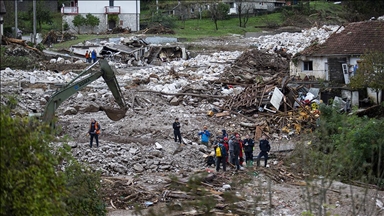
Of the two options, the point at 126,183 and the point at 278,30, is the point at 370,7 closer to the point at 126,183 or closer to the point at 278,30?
the point at 278,30

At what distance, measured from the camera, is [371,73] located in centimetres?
2670

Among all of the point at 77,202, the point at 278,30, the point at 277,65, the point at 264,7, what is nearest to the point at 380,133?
the point at 77,202

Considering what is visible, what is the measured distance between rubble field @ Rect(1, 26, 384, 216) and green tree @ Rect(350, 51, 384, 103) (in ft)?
7.97

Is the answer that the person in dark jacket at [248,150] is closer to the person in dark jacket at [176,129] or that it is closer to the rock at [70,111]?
the person in dark jacket at [176,129]

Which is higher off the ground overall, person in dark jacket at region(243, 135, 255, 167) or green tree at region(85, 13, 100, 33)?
green tree at region(85, 13, 100, 33)

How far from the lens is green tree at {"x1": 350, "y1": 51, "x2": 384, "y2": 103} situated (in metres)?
26.2

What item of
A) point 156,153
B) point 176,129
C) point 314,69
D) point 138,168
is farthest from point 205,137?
point 314,69

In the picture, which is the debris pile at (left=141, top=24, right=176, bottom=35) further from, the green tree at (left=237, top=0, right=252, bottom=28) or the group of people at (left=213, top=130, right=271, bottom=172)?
the group of people at (left=213, top=130, right=271, bottom=172)

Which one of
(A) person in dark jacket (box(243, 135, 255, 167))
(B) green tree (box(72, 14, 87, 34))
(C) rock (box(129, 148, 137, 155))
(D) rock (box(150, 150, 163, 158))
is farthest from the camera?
(B) green tree (box(72, 14, 87, 34))

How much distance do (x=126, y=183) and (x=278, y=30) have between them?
35.9m

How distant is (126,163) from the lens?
20.4 meters

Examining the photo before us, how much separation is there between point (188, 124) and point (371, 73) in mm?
7669

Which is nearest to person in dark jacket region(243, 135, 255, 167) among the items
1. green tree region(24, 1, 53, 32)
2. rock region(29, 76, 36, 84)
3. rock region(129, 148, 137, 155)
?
rock region(129, 148, 137, 155)

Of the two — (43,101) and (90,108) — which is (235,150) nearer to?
(90,108)
